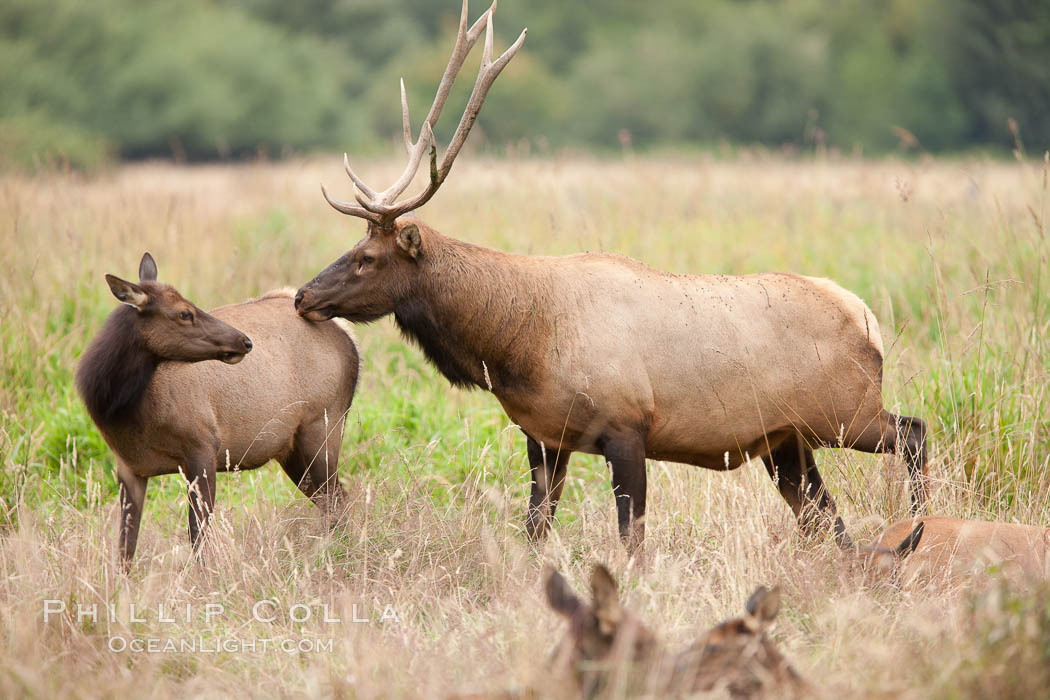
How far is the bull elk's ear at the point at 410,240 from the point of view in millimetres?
5090

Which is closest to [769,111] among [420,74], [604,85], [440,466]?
[604,85]

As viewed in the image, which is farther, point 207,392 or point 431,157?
point 207,392

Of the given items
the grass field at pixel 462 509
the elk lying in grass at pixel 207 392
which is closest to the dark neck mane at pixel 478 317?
the grass field at pixel 462 509

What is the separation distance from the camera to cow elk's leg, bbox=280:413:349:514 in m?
5.77

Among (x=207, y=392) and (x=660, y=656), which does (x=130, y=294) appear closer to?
(x=207, y=392)

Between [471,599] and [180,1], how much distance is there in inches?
1642

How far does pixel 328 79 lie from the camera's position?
40875 mm

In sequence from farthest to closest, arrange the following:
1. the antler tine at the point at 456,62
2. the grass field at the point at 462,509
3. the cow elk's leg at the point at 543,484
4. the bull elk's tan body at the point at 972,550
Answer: the cow elk's leg at the point at 543,484
the antler tine at the point at 456,62
the bull elk's tan body at the point at 972,550
the grass field at the point at 462,509

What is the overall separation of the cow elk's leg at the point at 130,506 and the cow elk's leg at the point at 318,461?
817mm

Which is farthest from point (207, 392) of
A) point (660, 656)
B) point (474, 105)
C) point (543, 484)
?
point (660, 656)

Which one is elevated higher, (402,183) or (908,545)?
(402,183)

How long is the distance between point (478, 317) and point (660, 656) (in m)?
2.42

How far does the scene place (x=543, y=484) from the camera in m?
5.44

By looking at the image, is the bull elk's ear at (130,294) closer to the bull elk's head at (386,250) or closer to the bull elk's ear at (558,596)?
the bull elk's head at (386,250)
